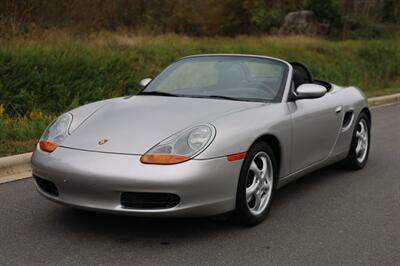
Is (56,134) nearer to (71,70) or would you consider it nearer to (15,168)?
(15,168)

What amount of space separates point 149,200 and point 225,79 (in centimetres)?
177

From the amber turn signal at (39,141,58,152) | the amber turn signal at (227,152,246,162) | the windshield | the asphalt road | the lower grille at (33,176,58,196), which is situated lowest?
the asphalt road

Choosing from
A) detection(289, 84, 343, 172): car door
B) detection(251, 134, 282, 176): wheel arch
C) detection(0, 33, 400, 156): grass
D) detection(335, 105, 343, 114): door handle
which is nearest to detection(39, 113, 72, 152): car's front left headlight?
detection(251, 134, 282, 176): wheel arch

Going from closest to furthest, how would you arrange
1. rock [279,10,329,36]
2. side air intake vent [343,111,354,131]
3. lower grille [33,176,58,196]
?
lower grille [33,176,58,196] < side air intake vent [343,111,354,131] < rock [279,10,329,36]

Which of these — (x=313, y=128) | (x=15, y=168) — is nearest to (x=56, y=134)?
(x=15, y=168)

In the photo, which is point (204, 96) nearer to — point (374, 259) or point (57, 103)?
point (374, 259)

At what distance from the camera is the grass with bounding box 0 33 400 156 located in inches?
340

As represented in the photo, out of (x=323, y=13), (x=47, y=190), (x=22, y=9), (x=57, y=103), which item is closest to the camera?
(x=47, y=190)

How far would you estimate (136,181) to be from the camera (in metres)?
3.60

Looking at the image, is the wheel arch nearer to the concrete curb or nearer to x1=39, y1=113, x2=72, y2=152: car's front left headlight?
x1=39, y1=113, x2=72, y2=152: car's front left headlight

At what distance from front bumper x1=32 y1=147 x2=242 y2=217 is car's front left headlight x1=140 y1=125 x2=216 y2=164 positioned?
5 centimetres

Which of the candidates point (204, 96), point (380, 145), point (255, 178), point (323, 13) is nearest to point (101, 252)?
point (255, 178)

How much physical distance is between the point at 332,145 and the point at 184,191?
2.34 metres

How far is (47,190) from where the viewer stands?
407 centimetres
